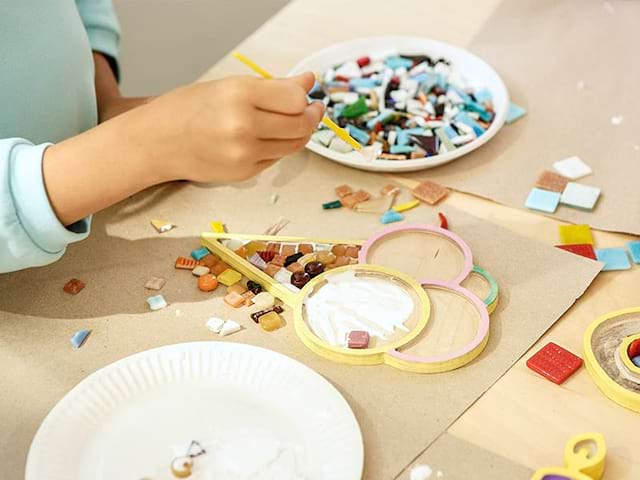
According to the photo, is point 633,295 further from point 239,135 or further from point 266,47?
point 266,47

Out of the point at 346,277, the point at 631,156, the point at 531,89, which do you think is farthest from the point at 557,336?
the point at 531,89

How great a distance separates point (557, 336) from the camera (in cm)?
68

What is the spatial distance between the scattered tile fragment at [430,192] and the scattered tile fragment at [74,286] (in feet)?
1.15

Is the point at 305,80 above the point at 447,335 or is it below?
above

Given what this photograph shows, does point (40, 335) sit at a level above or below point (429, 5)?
below

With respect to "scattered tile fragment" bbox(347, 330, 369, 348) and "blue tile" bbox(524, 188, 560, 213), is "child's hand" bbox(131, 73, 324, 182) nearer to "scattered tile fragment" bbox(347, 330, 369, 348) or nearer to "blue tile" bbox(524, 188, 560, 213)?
"scattered tile fragment" bbox(347, 330, 369, 348)

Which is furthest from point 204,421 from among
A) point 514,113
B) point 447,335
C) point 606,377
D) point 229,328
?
point 514,113

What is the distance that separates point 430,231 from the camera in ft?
2.55

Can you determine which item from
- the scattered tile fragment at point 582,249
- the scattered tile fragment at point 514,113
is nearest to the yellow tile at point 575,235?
the scattered tile fragment at point 582,249

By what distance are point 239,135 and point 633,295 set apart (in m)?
0.38

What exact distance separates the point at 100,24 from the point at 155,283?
41cm

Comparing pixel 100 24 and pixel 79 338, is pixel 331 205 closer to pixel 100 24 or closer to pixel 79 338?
pixel 79 338

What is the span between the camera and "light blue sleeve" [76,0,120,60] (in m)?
0.97

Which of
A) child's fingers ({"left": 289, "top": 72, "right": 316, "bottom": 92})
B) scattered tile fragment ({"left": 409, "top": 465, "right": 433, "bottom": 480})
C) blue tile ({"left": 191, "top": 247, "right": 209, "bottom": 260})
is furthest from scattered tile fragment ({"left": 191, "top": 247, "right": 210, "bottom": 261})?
scattered tile fragment ({"left": 409, "top": 465, "right": 433, "bottom": 480})
